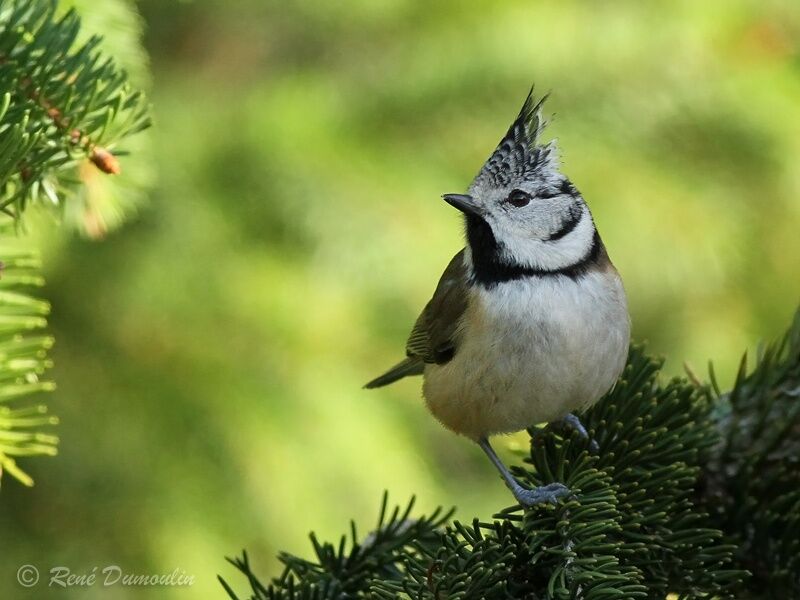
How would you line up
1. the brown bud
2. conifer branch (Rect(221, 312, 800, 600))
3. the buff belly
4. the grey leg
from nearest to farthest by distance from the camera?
conifer branch (Rect(221, 312, 800, 600))
the brown bud
the grey leg
the buff belly

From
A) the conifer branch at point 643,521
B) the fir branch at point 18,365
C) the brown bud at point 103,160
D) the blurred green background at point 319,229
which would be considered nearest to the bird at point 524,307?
the conifer branch at point 643,521

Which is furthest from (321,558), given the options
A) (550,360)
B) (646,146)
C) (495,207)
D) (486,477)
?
(486,477)

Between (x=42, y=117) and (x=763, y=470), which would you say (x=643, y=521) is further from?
(x=42, y=117)

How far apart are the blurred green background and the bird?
38 centimetres

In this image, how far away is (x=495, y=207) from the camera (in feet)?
8.85

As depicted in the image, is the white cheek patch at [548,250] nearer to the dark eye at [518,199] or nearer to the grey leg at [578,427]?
the dark eye at [518,199]

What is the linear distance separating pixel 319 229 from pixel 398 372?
20.2 inches

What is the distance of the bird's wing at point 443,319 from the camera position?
9.05ft

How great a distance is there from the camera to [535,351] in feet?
8.16

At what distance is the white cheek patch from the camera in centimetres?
266

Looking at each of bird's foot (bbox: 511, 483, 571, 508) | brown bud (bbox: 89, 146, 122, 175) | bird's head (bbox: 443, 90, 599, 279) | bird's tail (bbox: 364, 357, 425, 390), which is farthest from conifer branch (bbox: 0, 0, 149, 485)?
bird's tail (bbox: 364, 357, 425, 390)

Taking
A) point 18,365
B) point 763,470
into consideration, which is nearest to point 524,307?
point 763,470

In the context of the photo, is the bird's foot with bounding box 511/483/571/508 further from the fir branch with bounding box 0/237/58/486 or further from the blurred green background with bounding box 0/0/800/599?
the blurred green background with bounding box 0/0/800/599

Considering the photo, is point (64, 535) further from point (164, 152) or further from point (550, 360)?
point (550, 360)
